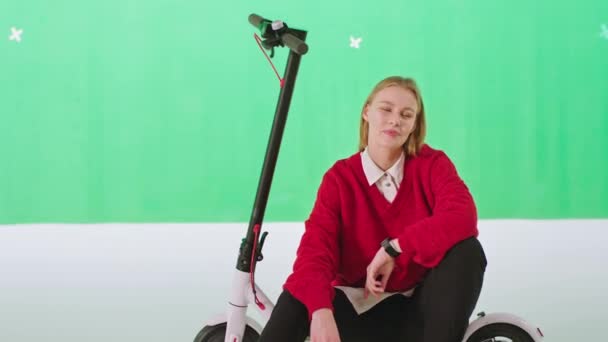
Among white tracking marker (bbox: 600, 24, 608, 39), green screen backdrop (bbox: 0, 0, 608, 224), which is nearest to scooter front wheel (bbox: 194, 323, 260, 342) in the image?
green screen backdrop (bbox: 0, 0, 608, 224)

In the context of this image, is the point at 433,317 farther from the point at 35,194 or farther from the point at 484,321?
the point at 35,194

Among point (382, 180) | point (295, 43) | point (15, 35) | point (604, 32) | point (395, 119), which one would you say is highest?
point (604, 32)

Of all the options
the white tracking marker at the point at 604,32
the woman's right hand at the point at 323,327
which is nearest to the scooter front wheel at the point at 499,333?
the woman's right hand at the point at 323,327

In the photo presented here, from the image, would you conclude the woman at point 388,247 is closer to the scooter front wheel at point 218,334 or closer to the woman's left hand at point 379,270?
the woman's left hand at point 379,270

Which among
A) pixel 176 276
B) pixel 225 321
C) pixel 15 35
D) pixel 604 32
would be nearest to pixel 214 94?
pixel 15 35

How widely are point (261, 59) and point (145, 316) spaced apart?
2.18 m

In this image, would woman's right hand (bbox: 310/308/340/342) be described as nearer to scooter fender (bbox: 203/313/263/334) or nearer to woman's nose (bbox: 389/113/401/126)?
scooter fender (bbox: 203/313/263/334)

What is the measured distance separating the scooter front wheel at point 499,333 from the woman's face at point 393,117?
389 millimetres

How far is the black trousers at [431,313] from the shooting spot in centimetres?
129

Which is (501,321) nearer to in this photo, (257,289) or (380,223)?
(380,223)

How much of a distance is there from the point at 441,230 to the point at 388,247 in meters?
0.10

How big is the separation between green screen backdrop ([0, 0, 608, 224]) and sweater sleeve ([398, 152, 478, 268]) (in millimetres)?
2786

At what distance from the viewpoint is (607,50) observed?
4.25 meters

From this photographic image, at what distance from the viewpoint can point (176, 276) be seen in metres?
2.79
